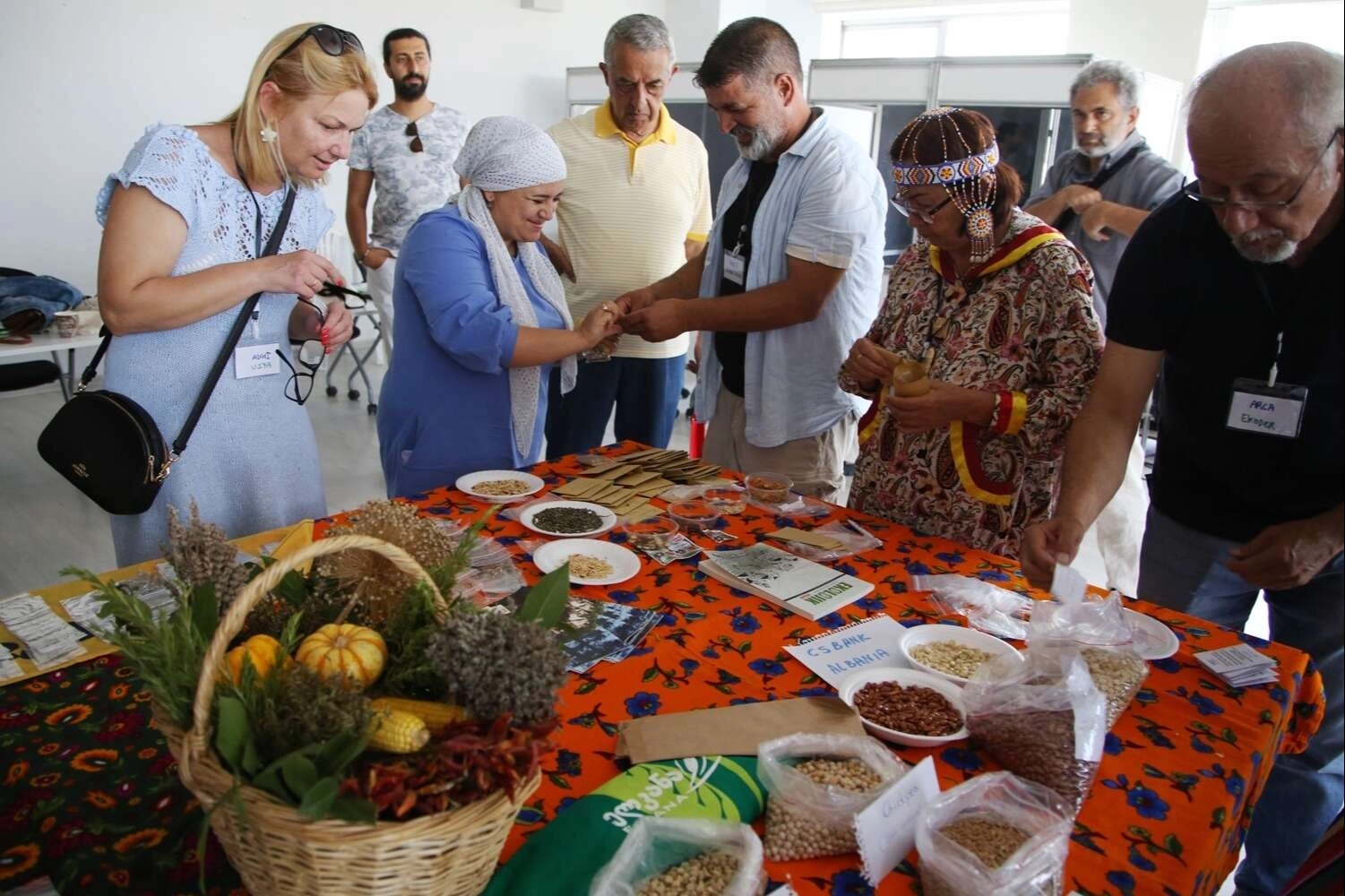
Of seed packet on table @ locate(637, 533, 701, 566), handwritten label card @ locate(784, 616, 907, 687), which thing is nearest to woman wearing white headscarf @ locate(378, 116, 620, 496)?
seed packet on table @ locate(637, 533, 701, 566)

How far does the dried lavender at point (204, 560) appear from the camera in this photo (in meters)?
0.95

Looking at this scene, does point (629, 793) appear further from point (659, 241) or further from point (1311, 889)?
point (659, 241)

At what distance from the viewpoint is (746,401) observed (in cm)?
243

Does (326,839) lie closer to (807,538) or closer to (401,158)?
(807,538)

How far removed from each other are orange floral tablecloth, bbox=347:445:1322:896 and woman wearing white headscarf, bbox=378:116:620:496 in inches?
20.8

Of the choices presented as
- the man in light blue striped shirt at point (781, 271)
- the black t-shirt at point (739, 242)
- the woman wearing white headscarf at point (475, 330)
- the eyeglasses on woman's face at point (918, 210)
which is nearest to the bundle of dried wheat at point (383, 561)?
the woman wearing white headscarf at point (475, 330)

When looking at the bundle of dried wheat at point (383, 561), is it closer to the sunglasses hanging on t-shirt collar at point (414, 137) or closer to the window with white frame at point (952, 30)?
the sunglasses hanging on t-shirt collar at point (414, 137)

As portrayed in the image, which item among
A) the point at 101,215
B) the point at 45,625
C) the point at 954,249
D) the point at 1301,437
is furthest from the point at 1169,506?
the point at 101,215

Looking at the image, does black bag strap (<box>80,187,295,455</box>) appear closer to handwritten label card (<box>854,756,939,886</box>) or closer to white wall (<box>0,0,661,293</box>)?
handwritten label card (<box>854,756,939,886</box>)

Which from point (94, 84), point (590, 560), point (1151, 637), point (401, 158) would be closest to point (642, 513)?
point (590, 560)

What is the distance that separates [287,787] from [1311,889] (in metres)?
1.28

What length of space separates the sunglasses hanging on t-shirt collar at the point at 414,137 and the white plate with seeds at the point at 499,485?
122 inches

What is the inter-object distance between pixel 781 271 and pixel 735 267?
0.52 feet

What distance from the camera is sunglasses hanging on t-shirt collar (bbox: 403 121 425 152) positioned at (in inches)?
180
